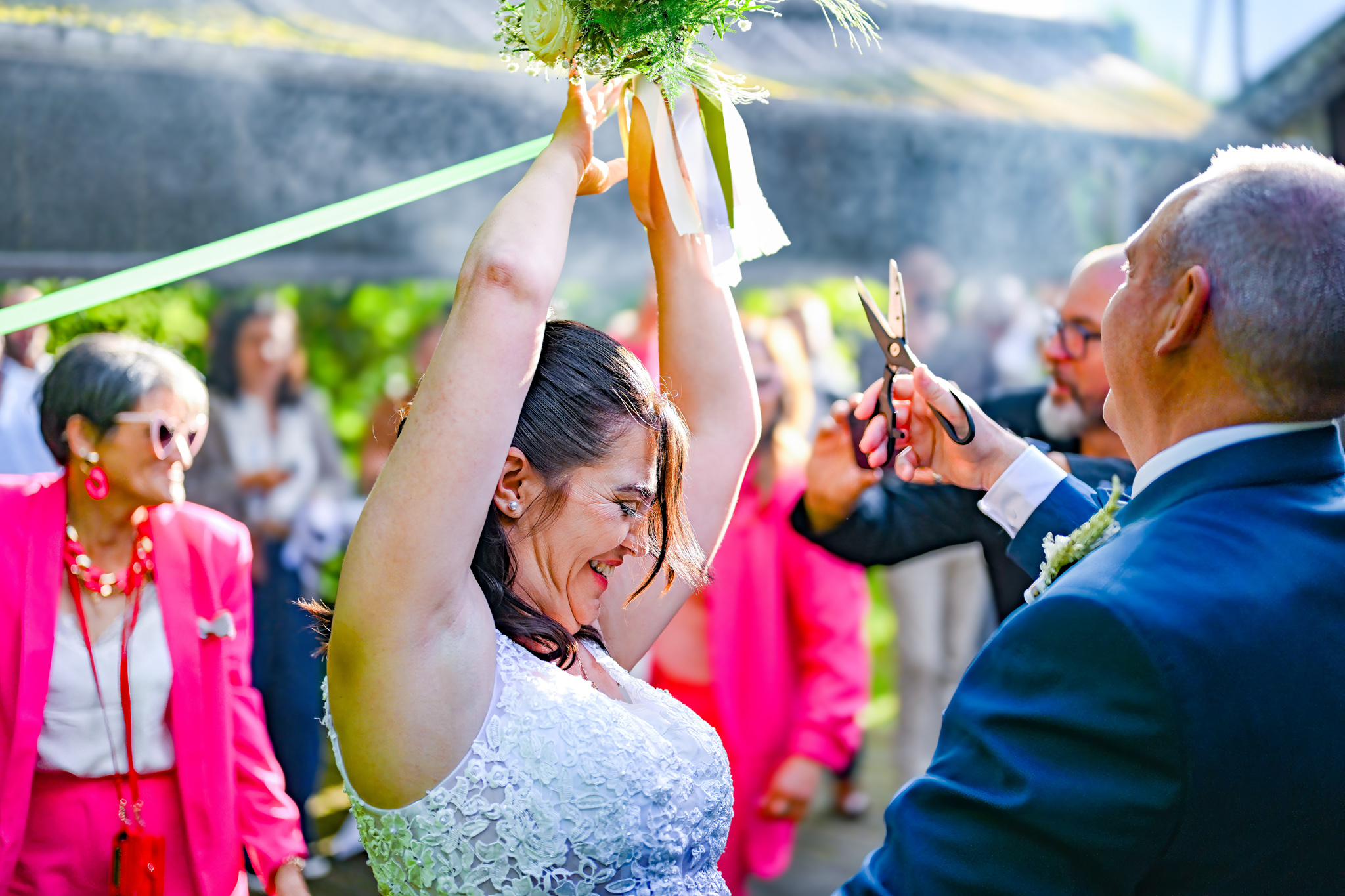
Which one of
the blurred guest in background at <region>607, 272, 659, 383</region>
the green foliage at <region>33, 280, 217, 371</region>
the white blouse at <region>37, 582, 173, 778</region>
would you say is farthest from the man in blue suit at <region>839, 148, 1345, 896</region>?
the blurred guest in background at <region>607, 272, 659, 383</region>

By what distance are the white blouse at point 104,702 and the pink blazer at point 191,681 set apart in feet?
0.13

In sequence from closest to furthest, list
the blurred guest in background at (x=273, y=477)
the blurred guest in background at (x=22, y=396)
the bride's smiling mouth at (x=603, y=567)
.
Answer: the bride's smiling mouth at (x=603, y=567) → the blurred guest in background at (x=22, y=396) → the blurred guest in background at (x=273, y=477)

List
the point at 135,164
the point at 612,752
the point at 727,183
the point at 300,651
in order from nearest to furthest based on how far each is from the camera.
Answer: the point at 612,752 → the point at 727,183 → the point at 135,164 → the point at 300,651

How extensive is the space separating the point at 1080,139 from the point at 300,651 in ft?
17.6

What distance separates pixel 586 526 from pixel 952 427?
2.49 feet

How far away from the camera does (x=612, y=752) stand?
1.44 meters

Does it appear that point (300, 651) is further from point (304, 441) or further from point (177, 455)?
point (177, 455)

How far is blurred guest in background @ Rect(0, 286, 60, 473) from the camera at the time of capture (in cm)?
312

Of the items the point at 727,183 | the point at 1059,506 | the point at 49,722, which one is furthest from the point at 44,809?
the point at 1059,506

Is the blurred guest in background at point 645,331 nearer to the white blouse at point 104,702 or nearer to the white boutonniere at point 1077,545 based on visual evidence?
the white blouse at point 104,702

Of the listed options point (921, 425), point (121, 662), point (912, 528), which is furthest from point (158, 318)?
point (921, 425)

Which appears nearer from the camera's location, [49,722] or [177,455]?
[49,722]

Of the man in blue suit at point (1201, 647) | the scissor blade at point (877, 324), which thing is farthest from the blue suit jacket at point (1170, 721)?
the scissor blade at point (877, 324)

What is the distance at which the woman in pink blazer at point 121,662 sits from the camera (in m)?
1.99
